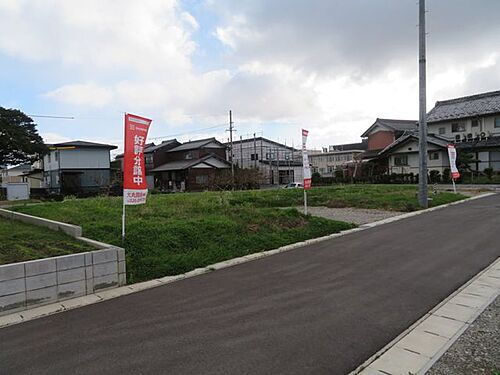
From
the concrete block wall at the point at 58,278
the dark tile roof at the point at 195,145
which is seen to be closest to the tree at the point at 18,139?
the dark tile roof at the point at 195,145

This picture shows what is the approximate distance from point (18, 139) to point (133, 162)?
90.6 feet

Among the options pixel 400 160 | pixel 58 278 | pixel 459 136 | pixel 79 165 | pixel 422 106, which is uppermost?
pixel 459 136

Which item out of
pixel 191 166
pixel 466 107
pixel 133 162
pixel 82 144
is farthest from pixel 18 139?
pixel 466 107

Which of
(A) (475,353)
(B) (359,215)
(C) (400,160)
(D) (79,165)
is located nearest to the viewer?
(A) (475,353)

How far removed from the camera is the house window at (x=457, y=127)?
1343 inches

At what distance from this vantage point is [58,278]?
477cm

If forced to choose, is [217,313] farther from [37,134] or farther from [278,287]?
[37,134]

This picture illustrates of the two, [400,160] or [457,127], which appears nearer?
[457,127]

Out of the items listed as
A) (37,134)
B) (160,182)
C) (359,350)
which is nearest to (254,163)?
(160,182)

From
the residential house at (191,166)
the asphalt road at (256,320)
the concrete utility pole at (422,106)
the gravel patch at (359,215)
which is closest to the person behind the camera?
the asphalt road at (256,320)

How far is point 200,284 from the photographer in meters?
5.30

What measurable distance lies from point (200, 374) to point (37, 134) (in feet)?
109

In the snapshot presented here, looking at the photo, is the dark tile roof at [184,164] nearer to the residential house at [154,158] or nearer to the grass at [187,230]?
the residential house at [154,158]

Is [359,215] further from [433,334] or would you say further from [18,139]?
[18,139]
